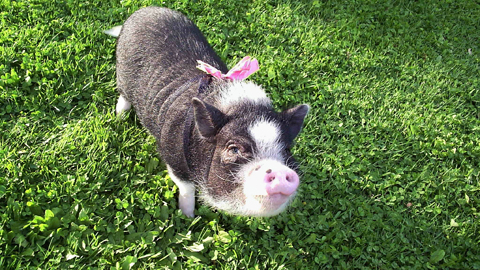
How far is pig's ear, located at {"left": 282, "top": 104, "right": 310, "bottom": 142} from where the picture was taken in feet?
7.32

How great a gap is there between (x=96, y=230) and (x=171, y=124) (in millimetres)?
932

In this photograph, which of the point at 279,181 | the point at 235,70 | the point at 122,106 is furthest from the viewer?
the point at 122,106

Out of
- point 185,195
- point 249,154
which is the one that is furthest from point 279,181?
point 185,195

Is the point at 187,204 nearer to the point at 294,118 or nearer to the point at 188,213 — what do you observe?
the point at 188,213

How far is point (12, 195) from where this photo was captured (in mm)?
2555

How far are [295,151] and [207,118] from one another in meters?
1.50

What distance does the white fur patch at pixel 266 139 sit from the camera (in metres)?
2.03

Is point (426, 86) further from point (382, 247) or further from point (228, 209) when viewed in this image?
point (228, 209)

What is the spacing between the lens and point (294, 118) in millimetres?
2252

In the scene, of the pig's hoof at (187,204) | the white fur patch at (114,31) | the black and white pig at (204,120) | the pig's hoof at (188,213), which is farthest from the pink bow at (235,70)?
the white fur patch at (114,31)

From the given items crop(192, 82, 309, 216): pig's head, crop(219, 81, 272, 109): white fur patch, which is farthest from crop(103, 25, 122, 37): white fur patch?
crop(192, 82, 309, 216): pig's head

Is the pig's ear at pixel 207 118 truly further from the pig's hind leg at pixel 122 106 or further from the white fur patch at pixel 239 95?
the pig's hind leg at pixel 122 106

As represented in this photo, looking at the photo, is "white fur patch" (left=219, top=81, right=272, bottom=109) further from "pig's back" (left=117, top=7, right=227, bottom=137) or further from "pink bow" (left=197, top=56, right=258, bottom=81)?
"pig's back" (left=117, top=7, right=227, bottom=137)

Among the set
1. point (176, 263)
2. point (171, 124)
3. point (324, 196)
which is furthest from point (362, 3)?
point (176, 263)
